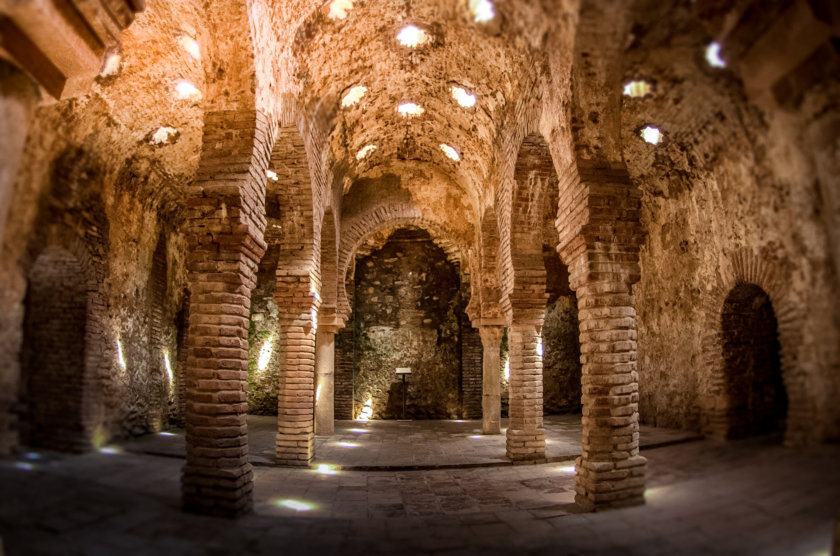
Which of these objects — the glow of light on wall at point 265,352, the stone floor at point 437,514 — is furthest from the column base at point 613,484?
the glow of light on wall at point 265,352

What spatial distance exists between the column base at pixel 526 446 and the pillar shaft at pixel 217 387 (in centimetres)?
461

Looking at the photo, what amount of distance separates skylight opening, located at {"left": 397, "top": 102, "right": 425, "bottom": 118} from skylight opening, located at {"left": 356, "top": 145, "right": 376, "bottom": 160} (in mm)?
1273

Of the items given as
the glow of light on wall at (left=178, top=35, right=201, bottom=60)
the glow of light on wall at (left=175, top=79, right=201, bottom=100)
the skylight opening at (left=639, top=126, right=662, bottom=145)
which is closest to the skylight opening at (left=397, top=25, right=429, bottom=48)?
the glow of light on wall at (left=178, top=35, right=201, bottom=60)

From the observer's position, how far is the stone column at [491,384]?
466 inches

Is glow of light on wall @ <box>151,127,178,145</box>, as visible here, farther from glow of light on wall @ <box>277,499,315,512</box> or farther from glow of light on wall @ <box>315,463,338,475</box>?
glow of light on wall @ <box>315,463,338,475</box>

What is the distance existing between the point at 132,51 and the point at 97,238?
3.31m

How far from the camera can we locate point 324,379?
440 inches

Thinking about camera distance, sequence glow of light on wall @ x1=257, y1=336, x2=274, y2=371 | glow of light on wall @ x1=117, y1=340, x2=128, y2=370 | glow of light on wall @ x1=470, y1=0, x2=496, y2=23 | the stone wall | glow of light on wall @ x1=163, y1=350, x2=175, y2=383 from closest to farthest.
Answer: glow of light on wall @ x1=117, y1=340, x2=128, y2=370
glow of light on wall @ x1=470, y1=0, x2=496, y2=23
glow of light on wall @ x1=163, y1=350, x2=175, y2=383
glow of light on wall @ x1=257, y1=336, x2=274, y2=371
the stone wall

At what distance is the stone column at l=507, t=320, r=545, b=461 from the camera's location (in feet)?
27.9

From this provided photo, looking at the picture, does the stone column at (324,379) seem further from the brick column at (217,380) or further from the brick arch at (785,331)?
the brick arch at (785,331)

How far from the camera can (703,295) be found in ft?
25.9

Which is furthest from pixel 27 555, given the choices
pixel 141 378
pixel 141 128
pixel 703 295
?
pixel 703 295

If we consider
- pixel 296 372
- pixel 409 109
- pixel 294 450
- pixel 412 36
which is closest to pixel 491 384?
pixel 296 372

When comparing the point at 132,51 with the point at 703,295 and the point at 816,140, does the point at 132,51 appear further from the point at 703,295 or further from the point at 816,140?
the point at 703,295
